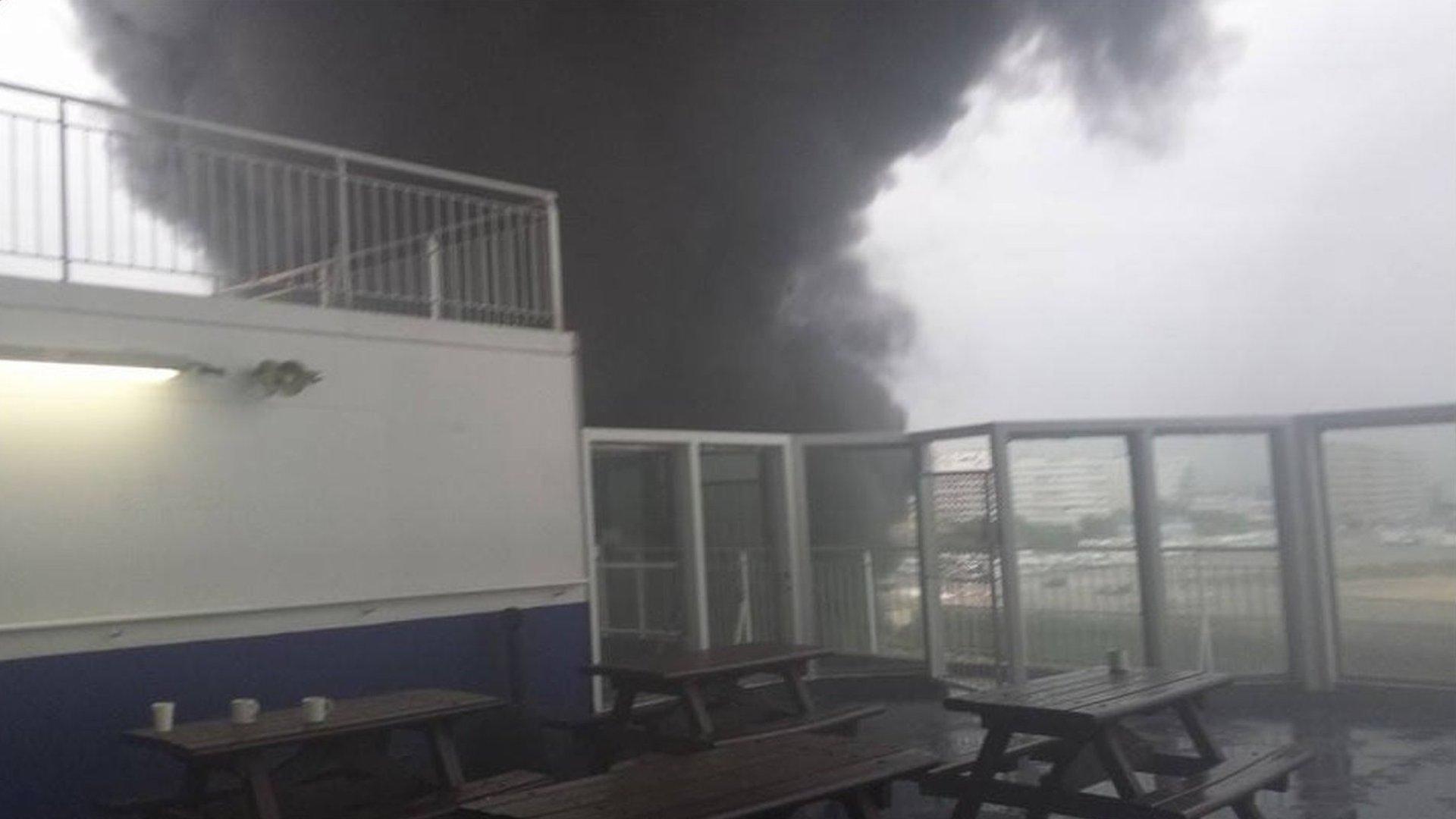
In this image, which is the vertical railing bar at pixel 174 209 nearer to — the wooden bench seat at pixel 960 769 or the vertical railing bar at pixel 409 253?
the vertical railing bar at pixel 409 253

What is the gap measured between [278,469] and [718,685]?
2.69m

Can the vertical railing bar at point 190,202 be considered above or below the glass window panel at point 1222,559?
above

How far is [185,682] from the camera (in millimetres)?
5895

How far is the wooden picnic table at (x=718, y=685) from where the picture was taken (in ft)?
20.4

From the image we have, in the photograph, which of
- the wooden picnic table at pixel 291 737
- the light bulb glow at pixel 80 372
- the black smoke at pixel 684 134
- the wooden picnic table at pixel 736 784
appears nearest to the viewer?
the wooden picnic table at pixel 736 784

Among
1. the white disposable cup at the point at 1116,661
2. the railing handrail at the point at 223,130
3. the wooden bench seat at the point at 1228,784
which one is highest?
the railing handrail at the point at 223,130

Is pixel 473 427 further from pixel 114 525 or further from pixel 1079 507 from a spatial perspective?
pixel 1079 507

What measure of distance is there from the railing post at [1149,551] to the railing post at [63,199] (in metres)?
6.79

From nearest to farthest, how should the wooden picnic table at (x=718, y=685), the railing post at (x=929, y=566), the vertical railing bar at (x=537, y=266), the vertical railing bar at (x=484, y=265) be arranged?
the wooden picnic table at (x=718, y=685) < the vertical railing bar at (x=484, y=265) < the vertical railing bar at (x=537, y=266) < the railing post at (x=929, y=566)

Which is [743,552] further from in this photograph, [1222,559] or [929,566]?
[1222,559]

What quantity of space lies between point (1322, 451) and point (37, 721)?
7978 mm

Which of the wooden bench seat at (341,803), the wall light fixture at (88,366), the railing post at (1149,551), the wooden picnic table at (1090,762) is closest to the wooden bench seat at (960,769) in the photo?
the wooden picnic table at (1090,762)

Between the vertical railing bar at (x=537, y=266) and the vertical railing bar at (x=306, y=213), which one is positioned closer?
the vertical railing bar at (x=306, y=213)

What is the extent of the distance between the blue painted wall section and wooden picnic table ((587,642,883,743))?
0.96m
